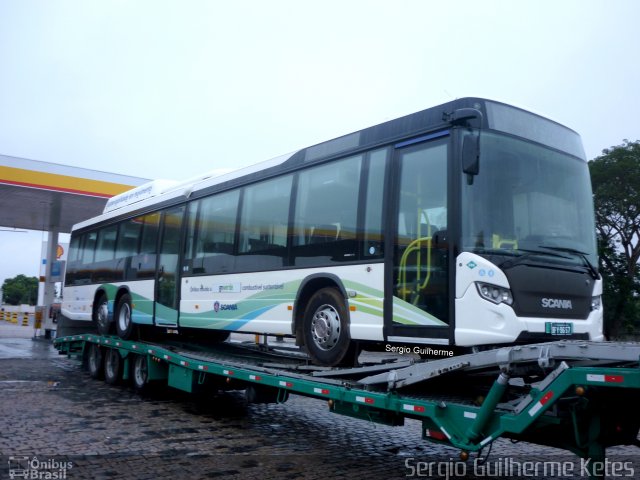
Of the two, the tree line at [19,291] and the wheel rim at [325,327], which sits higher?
the tree line at [19,291]

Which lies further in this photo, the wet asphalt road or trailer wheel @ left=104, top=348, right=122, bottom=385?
trailer wheel @ left=104, top=348, right=122, bottom=385

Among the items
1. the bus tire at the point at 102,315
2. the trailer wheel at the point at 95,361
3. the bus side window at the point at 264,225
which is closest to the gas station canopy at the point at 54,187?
the bus tire at the point at 102,315

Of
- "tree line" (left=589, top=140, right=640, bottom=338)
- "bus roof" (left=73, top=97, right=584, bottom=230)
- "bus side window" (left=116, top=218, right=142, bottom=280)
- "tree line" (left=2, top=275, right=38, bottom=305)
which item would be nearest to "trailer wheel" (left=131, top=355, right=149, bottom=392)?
"bus side window" (left=116, top=218, right=142, bottom=280)

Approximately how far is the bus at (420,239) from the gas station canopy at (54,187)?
12942mm

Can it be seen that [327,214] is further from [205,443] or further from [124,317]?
[124,317]

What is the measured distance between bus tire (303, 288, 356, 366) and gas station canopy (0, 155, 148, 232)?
50.6 feet

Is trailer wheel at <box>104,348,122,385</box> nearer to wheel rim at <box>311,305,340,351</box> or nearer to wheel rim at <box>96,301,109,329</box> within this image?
wheel rim at <box>96,301,109,329</box>

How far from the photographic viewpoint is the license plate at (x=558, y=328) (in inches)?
235

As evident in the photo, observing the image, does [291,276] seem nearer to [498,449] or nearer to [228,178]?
[228,178]

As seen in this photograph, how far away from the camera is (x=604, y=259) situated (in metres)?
26.7

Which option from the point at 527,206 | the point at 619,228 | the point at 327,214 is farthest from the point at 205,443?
the point at 619,228

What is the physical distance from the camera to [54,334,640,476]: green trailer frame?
4582mm

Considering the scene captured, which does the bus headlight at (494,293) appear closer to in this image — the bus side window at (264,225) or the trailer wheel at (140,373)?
the bus side window at (264,225)

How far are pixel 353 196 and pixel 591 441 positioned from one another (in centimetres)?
370
